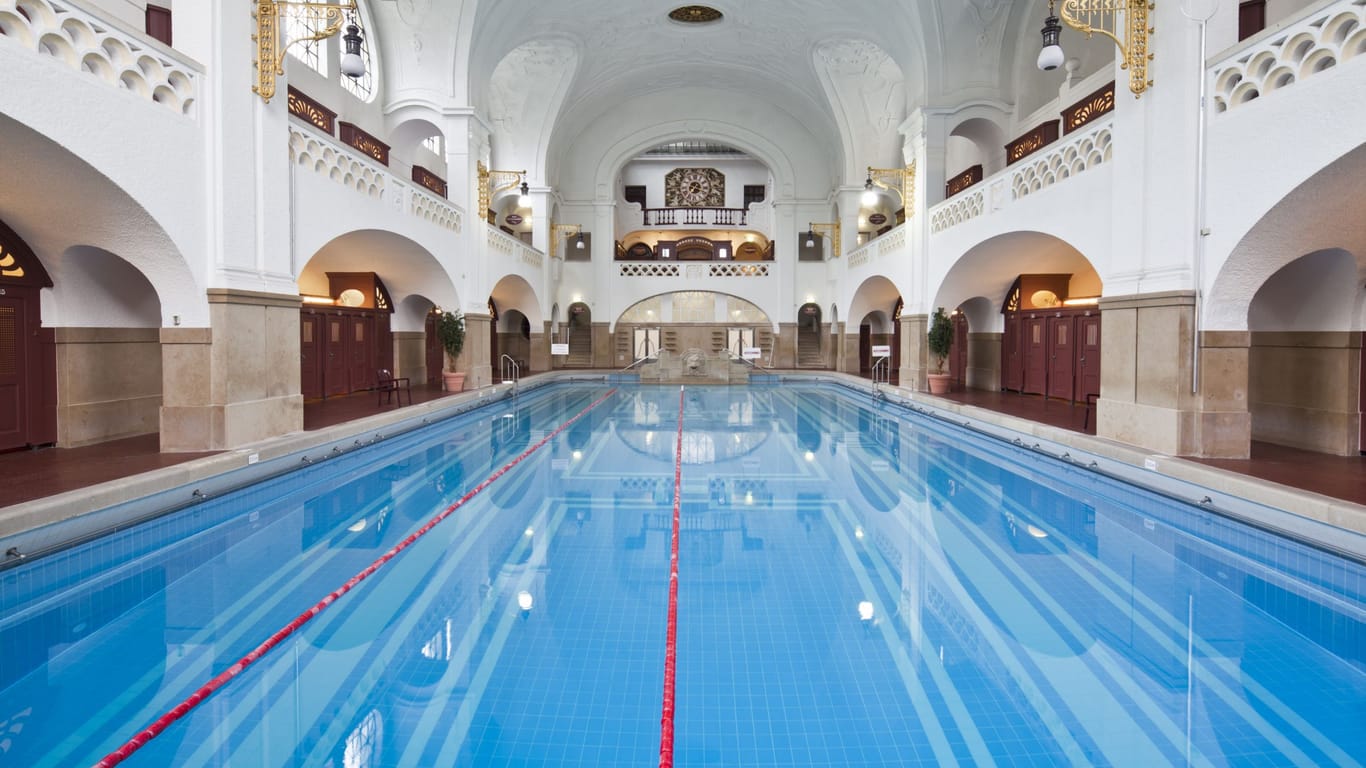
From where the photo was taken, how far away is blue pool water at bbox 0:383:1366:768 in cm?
287

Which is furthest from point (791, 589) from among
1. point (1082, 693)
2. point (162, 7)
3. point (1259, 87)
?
point (162, 7)

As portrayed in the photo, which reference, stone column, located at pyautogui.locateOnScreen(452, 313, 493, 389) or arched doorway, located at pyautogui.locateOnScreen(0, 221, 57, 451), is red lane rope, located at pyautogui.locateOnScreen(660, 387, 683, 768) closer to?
arched doorway, located at pyautogui.locateOnScreen(0, 221, 57, 451)

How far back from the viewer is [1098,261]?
8633mm

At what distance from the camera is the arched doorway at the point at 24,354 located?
23.8 ft

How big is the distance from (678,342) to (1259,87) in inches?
862

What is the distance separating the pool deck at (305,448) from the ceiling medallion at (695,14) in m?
13.5

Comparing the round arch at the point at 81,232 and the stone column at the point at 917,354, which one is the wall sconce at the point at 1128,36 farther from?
the round arch at the point at 81,232

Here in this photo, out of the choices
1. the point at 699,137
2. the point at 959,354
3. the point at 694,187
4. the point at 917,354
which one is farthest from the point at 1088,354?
the point at 694,187

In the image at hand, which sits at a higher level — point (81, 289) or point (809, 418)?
point (81, 289)

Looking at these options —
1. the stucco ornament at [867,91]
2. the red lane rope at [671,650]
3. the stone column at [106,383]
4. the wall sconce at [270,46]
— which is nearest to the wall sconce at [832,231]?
the stucco ornament at [867,91]

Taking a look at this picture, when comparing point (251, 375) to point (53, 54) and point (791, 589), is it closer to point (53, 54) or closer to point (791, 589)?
point (53, 54)

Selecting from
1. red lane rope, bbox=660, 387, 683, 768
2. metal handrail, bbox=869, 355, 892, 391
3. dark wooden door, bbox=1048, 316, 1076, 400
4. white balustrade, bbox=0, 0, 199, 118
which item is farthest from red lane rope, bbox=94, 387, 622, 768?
metal handrail, bbox=869, 355, 892, 391

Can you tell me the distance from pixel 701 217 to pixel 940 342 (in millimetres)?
19335

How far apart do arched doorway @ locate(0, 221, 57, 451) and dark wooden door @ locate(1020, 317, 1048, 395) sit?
15.4 m
